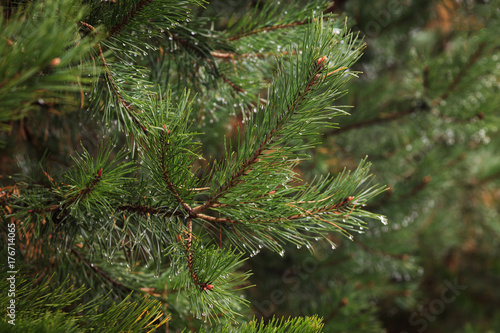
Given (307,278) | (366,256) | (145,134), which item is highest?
(145,134)

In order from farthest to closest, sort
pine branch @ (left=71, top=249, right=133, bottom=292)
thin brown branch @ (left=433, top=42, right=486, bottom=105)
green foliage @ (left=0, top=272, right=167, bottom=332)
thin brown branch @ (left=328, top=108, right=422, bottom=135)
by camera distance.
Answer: thin brown branch @ (left=328, top=108, right=422, bottom=135) → thin brown branch @ (left=433, top=42, right=486, bottom=105) → pine branch @ (left=71, top=249, right=133, bottom=292) → green foliage @ (left=0, top=272, right=167, bottom=332)

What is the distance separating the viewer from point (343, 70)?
452 millimetres

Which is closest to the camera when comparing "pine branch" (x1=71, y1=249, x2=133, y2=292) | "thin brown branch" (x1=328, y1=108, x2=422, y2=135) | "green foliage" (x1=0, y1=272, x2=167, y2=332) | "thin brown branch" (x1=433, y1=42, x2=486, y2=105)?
"green foliage" (x1=0, y1=272, x2=167, y2=332)

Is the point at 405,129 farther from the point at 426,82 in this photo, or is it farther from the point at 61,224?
the point at 61,224

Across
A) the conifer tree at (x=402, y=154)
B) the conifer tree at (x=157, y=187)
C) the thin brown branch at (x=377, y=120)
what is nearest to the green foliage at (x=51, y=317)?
the conifer tree at (x=157, y=187)

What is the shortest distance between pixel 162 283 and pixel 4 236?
0.26 m

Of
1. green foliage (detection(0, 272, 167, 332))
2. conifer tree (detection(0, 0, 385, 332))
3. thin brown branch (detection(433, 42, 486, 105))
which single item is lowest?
green foliage (detection(0, 272, 167, 332))

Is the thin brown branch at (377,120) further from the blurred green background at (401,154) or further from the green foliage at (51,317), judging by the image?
the green foliage at (51,317)

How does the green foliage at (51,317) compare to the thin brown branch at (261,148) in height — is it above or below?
below

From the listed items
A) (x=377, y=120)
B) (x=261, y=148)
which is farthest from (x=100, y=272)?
(x=377, y=120)

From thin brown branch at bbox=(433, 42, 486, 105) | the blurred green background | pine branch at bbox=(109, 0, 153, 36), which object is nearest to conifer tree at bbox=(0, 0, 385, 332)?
pine branch at bbox=(109, 0, 153, 36)

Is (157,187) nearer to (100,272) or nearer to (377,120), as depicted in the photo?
(100,272)

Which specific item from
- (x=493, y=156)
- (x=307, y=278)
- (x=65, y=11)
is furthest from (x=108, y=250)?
(x=493, y=156)

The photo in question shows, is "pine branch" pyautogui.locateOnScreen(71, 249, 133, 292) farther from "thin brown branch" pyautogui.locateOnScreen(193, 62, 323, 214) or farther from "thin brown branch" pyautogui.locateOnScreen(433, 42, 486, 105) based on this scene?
"thin brown branch" pyautogui.locateOnScreen(433, 42, 486, 105)
